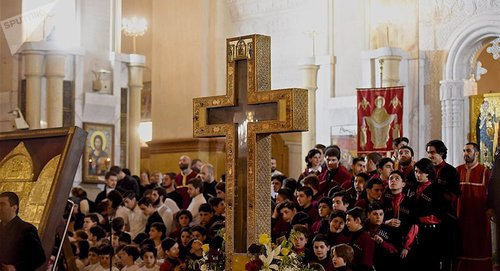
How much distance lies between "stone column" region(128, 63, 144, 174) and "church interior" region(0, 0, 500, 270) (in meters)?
0.03

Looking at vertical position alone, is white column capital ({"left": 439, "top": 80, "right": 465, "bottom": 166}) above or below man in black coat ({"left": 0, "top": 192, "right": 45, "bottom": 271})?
above

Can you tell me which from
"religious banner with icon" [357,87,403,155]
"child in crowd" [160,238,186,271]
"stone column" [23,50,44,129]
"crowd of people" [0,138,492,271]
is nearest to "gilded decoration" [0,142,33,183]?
"crowd of people" [0,138,492,271]

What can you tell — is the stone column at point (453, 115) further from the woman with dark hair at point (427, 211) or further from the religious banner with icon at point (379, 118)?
the woman with dark hair at point (427, 211)

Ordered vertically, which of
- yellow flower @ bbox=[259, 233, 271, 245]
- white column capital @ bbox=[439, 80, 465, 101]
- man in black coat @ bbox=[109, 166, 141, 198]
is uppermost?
white column capital @ bbox=[439, 80, 465, 101]

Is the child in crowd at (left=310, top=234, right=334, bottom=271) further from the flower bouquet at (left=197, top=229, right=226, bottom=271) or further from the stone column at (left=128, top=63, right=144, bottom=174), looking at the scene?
the stone column at (left=128, top=63, right=144, bottom=174)

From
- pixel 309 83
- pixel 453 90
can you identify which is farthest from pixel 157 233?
pixel 309 83

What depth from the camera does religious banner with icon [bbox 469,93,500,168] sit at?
17188 mm

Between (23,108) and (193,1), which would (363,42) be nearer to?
(193,1)

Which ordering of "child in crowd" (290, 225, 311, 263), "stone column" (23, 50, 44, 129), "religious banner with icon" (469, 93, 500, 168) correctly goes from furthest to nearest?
"stone column" (23, 50, 44, 129) < "religious banner with icon" (469, 93, 500, 168) < "child in crowd" (290, 225, 311, 263)

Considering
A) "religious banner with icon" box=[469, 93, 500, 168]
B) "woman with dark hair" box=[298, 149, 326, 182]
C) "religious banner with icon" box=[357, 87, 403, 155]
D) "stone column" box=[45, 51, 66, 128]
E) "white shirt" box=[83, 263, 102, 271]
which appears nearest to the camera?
"white shirt" box=[83, 263, 102, 271]

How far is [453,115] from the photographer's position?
17688mm

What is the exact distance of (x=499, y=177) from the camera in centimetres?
707

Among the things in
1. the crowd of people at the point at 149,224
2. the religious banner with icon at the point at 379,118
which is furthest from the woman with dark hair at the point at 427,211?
the religious banner with icon at the point at 379,118

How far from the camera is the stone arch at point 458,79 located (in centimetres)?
1755
